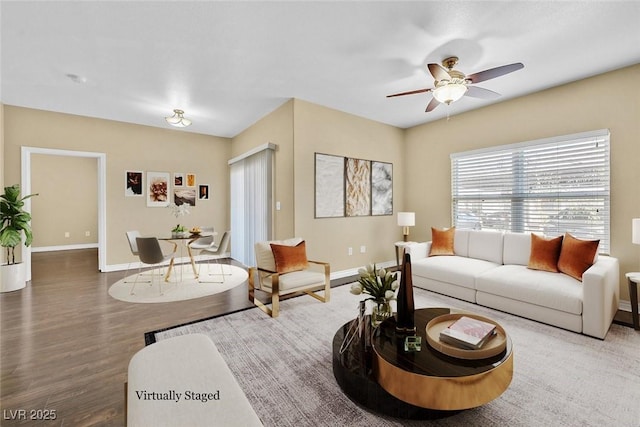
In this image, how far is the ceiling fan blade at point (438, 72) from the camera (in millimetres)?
2441

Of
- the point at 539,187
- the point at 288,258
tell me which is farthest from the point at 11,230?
the point at 539,187

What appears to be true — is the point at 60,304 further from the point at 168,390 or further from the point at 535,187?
the point at 535,187

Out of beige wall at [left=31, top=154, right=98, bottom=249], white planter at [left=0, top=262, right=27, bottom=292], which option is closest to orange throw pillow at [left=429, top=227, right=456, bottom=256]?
white planter at [left=0, top=262, right=27, bottom=292]

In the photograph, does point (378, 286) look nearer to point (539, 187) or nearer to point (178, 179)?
point (539, 187)

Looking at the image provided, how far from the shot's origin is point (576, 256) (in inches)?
115

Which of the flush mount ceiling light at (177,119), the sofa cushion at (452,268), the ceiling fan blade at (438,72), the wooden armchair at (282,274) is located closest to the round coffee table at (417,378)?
the wooden armchair at (282,274)

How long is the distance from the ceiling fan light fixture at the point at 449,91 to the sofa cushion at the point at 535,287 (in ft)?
6.90

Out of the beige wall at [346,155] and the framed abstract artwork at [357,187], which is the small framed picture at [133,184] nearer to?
the beige wall at [346,155]

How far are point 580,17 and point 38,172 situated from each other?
10813 mm

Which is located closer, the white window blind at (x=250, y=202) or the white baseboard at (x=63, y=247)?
the white window blind at (x=250, y=202)

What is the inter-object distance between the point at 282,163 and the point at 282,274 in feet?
6.43

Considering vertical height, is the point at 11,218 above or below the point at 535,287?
above

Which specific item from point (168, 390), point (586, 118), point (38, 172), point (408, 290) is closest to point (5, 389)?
point (168, 390)

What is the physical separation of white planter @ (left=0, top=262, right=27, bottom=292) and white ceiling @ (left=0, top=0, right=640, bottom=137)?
8.21ft
